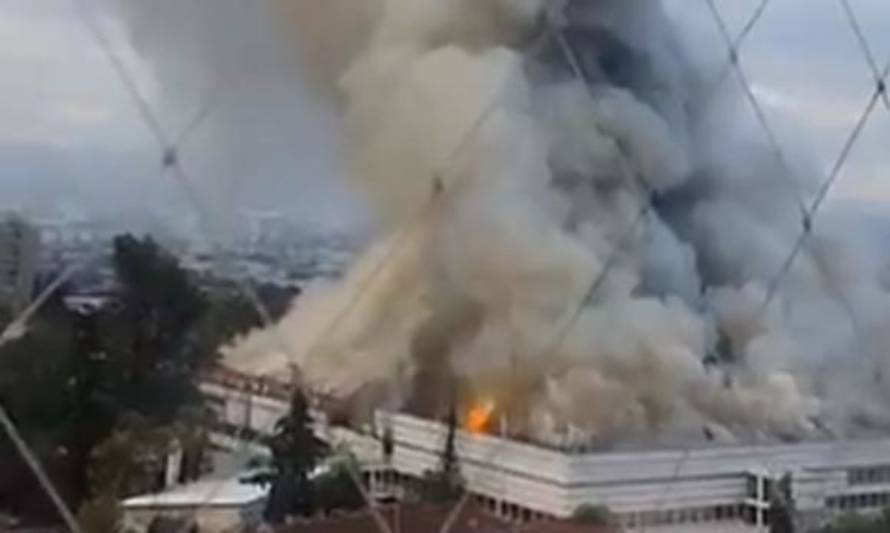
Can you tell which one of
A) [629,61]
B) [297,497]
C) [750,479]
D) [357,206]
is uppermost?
[629,61]

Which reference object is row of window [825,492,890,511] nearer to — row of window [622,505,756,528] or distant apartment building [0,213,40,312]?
row of window [622,505,756,528]

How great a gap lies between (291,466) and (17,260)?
28cm

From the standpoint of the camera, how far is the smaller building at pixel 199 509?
1.14 meters

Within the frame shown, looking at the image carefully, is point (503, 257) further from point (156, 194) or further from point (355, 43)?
point (156, 194)

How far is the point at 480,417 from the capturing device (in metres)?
1.70

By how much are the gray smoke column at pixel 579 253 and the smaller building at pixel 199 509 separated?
0.13 metres

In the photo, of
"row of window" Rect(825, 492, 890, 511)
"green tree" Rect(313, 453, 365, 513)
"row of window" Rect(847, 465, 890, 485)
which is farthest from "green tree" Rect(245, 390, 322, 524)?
"row of window" Rect(847, 465, 890, 485)

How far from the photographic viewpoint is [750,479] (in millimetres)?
1681

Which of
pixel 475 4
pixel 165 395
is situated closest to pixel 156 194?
pixel 165 395

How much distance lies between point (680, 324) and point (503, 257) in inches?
14.0

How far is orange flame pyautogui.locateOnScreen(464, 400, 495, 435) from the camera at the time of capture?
1.62 meters

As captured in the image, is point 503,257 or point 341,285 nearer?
point 341,285

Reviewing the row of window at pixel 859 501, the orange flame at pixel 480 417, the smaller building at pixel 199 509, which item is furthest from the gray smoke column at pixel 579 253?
the row of window at pixel 859 501

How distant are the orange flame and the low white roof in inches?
16.1
